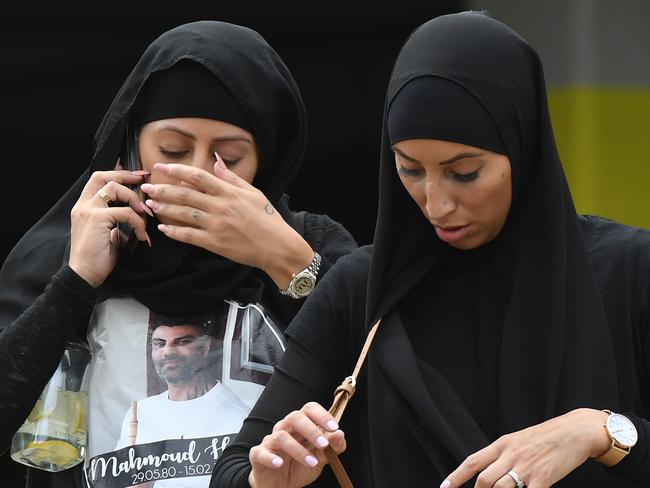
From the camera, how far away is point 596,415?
216cm

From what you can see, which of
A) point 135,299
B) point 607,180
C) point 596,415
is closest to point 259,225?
point 135,299

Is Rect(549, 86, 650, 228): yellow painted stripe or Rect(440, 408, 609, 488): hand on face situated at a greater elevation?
Rect(549, 86, 650, 228): yellow painted stripe

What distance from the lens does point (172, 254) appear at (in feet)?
9.41

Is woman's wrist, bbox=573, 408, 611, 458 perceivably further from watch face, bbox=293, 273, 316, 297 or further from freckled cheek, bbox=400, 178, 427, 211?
watch face, bbox=293, 273, 316, 297

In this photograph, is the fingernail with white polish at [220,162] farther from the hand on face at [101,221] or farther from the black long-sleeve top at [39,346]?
the black long-sleeve top at [39,346]

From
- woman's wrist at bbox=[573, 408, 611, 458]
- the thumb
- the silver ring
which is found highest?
the thumb

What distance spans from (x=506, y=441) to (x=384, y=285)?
0.42 m

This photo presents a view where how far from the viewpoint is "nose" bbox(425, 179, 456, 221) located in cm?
234

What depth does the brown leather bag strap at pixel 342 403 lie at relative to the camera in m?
2.25

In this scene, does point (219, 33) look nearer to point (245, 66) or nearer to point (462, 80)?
point (245, 66)

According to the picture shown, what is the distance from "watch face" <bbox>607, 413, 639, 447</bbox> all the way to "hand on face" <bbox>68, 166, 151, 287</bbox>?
1065 millimetres

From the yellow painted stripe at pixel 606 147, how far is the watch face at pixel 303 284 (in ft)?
7.98

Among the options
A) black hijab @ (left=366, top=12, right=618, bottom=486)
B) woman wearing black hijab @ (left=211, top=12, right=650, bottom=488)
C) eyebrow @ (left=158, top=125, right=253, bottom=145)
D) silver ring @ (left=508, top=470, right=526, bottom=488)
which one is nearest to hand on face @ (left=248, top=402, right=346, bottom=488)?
woman wearing black hijab @ (left=211, top=12, right=650, bottom=488)

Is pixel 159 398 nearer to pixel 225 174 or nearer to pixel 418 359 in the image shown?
pixel 225 174
